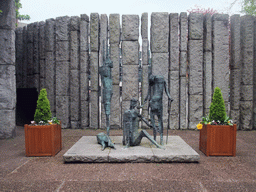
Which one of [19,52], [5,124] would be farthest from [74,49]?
[5,124]

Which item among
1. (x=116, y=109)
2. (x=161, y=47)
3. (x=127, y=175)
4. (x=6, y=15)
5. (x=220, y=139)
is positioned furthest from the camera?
(x=116, y=109)

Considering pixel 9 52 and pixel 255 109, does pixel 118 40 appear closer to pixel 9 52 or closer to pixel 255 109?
pixel 9 52

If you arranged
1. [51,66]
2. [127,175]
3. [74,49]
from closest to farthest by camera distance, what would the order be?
[127,175] < [74,49] < [51,66]

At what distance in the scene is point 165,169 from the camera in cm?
376

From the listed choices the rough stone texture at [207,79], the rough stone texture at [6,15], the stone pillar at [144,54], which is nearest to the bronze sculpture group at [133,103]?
the stone pillar at [144,54]

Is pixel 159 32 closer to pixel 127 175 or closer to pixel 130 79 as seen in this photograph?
pixel 130 79

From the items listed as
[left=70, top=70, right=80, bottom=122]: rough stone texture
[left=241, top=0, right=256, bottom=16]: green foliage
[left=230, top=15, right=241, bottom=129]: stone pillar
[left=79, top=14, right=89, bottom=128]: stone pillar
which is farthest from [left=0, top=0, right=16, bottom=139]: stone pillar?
[left=241, top=0, right=256, bottom=16]: green foliage

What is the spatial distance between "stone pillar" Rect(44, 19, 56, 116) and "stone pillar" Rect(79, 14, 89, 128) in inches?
45.7

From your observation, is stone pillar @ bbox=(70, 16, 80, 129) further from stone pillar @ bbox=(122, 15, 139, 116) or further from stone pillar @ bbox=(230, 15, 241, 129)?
stone pillar @ bbox=(230, 15, 241, 129)

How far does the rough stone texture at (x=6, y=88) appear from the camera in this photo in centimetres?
640

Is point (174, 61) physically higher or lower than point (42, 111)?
higher

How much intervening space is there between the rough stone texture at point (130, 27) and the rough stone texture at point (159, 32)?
21.7 inches

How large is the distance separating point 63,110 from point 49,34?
9.42 feet

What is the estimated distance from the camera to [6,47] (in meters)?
6.50
